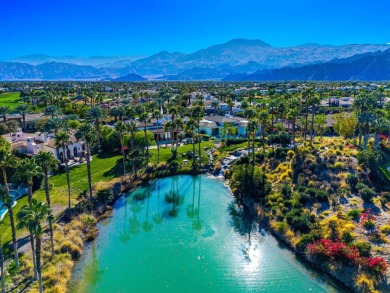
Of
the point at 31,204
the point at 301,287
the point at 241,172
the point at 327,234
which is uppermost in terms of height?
the point at 31,204

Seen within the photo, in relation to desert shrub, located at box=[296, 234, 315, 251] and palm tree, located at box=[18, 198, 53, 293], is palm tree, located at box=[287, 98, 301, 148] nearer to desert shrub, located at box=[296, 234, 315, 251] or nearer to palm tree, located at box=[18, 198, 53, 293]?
desert shrub, located at box=[296, 234, 315, 251]

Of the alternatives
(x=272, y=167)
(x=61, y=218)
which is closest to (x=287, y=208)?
(x=272, y=167)

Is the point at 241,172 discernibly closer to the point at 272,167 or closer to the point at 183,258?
the point at 272,167

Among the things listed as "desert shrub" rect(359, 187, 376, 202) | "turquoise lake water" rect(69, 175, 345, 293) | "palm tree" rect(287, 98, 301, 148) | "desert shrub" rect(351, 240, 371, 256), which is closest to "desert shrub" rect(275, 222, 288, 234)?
"turquoise lake water" rect(69, 175, 345, 293)

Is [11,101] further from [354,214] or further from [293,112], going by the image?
[354,214]

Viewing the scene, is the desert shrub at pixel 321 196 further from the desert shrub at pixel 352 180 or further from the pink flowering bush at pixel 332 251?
the pink flowering bush at pixel 332 251

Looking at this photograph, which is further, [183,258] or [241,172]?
[241,172]
